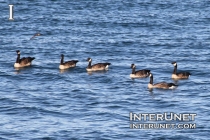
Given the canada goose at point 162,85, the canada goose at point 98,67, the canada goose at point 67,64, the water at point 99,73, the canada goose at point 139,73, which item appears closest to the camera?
the water at point 99,73

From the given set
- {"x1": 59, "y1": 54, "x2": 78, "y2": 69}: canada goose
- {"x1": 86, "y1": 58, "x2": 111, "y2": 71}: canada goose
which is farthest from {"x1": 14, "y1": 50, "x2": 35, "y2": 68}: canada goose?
{"x1": 86, "y1": 58, "x2": 111, "y2": 71}: canada goose

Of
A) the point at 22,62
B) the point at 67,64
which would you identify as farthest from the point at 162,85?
the point at 22,62

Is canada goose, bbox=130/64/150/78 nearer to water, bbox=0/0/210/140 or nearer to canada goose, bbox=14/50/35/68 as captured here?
water, bbox=0/0/210/140

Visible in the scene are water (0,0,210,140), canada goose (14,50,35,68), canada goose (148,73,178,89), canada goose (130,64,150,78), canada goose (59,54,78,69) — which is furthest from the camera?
canada goose (14,50,35,68)

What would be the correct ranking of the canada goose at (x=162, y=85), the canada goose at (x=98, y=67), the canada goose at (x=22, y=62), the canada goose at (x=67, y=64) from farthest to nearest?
1. the canada goose at (x=22, y=62)
2. the canada goose at (x=67, y=64)
3. the canada goose at (x=98, y=67)
4. the canada goose at (x=162, y=85)

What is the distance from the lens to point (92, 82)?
2304 inches

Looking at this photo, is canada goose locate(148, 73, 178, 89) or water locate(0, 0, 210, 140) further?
canada goose locate(148, 73, 178, 89)

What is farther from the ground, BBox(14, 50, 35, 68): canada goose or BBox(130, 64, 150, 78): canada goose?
BBox(14, 50, 35, 68): canada goose

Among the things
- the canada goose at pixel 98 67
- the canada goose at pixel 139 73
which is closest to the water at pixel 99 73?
the canada goose at pixel 139 73

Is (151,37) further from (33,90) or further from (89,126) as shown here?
(89,126)

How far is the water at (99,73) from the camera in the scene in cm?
4628

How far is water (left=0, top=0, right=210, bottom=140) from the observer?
4628cm

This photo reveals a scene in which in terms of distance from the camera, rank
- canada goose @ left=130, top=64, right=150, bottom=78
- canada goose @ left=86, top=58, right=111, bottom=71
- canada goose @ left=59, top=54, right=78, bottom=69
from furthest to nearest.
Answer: canada goose @ left=59, top=54, right=78, bottom=69, canada goose @ left=86, top=58, right=111, bottom=71, canada goose @ left=130, top=64, right=150, bottom=78

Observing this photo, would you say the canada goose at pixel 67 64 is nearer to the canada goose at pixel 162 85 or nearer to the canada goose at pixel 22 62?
Answer: the canada goose at pixel 22 62
